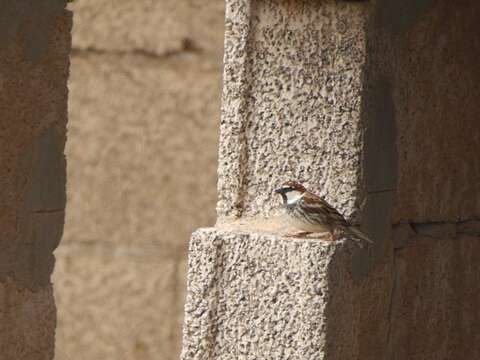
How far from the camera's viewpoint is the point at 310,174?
17.7 ft

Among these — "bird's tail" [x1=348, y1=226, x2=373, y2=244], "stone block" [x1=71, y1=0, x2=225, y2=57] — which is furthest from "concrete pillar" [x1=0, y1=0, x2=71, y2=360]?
"stone block" [x1=71, y1=0, x2=225, y2=57]

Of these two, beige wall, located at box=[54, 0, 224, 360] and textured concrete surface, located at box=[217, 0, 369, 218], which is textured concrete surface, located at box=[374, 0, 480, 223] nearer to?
textured concrete surface, located at box=[217, 0, 369, 218]

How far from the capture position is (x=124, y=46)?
305 inches

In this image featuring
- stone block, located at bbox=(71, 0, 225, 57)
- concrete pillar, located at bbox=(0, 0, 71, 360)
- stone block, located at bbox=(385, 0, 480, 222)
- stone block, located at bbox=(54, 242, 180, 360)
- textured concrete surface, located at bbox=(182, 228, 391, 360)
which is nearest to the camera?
textured concrete surface, located at bbox=(182, 228, 391, 360)

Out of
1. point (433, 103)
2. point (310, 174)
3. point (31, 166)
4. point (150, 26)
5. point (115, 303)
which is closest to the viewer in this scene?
point (310, 174)

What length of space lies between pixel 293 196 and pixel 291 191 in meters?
0.02

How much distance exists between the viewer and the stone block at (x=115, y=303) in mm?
7770

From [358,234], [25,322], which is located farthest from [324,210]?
[25,322]

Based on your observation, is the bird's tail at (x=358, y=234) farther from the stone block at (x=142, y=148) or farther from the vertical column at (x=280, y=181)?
the stone block at (x=142, y=148)

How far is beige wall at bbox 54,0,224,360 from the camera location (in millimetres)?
7641

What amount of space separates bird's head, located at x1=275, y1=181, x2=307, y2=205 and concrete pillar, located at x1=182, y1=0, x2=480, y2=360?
84 millimetres

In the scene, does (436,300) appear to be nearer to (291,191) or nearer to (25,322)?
(291,191)

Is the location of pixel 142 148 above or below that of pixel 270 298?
above

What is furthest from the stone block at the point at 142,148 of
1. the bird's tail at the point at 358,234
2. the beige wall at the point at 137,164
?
the bird's tail at the point at 358,234
